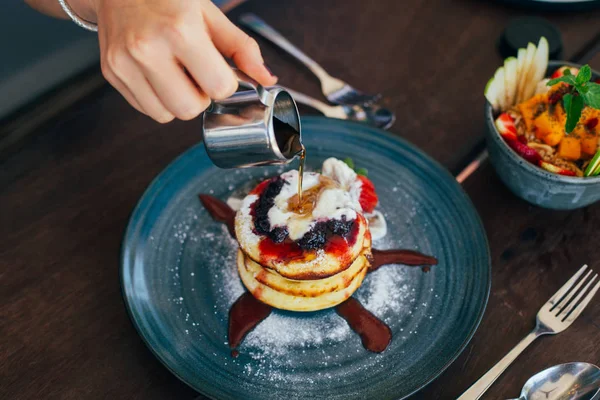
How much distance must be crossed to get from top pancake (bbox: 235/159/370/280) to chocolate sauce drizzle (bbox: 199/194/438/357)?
10cm

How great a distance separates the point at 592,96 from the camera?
4.79ft

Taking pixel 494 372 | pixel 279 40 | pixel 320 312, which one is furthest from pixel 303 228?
pixel 279 40

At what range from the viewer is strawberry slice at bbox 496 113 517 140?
1.60 metres

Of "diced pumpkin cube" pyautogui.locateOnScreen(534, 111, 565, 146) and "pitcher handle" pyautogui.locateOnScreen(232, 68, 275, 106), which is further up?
"pitcher handle" pyautogui.locateOnScreen(232, 68, 275, 106)

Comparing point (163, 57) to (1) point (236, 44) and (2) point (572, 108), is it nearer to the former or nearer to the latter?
(1) point (236, 44)

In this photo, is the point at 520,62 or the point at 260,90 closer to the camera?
the point at 260,90

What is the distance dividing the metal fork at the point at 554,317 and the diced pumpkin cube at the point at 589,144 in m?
0.33

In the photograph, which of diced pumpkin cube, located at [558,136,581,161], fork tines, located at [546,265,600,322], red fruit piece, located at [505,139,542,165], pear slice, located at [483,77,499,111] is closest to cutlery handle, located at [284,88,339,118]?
pear slice, located at [483,77,499,111]

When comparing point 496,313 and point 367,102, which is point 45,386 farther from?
point 367,102

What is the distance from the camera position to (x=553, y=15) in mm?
2230

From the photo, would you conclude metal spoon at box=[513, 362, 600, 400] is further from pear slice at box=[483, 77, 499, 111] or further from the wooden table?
pear slice at box=[483, 77, 499, 111]

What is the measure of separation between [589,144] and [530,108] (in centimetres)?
20

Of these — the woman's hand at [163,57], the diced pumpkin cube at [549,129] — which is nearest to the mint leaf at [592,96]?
the diced pumpkin cube at [549,129]

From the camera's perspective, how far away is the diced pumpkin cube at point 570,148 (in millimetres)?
1551
